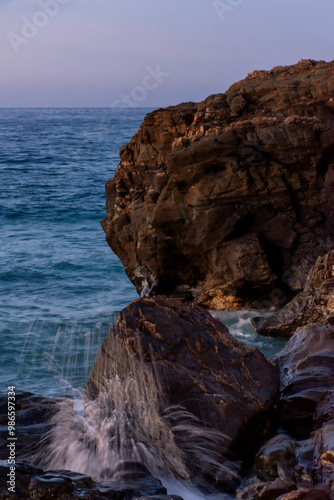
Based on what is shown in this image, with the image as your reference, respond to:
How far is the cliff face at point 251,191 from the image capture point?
12.0 meters

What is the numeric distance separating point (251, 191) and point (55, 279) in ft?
26.0

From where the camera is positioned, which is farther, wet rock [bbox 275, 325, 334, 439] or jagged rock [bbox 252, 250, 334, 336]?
jagged rock [bbox 252, 250, 334, 336]

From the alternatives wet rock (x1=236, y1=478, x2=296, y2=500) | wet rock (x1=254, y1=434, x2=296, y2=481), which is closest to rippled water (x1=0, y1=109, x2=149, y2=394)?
wet rock (x1=254, y1=434, x2=296, y2=481)

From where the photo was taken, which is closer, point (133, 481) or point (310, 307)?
point (133, 481)

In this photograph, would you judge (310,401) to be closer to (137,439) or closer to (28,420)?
(137,439)

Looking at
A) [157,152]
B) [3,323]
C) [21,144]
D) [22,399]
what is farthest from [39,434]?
[21,144]

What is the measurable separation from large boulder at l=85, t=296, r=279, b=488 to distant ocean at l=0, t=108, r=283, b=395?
393cm

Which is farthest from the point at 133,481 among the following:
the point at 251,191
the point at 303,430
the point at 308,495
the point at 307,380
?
the point at 251,191

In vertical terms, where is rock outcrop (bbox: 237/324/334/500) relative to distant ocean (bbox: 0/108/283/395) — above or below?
above

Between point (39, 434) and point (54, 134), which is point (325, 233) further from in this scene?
point (54, 134)

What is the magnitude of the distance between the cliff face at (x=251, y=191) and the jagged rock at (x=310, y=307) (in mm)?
1113

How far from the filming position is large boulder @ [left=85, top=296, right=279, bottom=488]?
5516 millimetres

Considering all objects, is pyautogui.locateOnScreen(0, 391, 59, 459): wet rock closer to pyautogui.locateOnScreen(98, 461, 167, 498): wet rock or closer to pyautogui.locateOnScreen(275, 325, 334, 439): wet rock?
pyautogui.locateOnScreen(98, 461, 167, 498): wet rock

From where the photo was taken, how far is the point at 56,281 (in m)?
17.6
